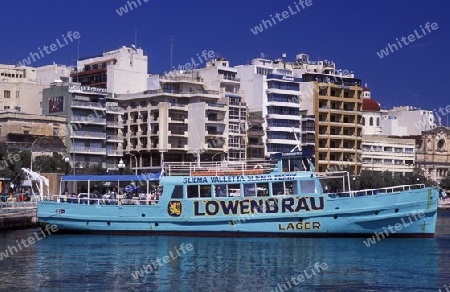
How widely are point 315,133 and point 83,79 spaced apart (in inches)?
1146

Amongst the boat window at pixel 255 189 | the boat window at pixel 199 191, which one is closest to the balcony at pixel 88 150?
the boat window at pixel 199 191

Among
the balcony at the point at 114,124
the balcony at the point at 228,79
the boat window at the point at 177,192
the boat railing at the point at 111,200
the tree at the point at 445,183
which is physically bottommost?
the boat railing at the point at 111,200

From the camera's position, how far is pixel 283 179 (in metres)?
45.1

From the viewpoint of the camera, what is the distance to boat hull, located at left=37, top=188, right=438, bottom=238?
43.9m

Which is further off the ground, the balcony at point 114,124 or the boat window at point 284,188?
the balcony at point 114,124

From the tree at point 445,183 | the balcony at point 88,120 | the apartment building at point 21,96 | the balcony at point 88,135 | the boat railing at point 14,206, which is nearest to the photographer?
the boat railing at point 14,206

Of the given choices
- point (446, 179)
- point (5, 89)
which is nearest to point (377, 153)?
point (446, 179)

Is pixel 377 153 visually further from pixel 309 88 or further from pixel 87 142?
pixel 87 142

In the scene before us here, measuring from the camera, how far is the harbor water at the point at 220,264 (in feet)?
94.9

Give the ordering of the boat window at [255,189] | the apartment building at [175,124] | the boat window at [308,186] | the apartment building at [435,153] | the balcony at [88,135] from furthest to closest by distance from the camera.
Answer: the apartment building at [435,153] < the apartment building at [175,124] < the balcony at [88,135] < the boat window at [255,189] < the boat window at [308,186]

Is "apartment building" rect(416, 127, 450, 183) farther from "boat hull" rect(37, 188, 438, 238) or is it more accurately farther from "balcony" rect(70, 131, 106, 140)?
"boat hull" rect(37, 188, 438, 238)

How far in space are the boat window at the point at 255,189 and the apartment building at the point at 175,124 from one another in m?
46.7

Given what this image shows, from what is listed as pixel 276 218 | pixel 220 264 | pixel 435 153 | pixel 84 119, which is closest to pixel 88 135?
pixel 84 119

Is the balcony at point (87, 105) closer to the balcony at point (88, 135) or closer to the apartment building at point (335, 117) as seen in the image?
the balcony at point (88, 135)
